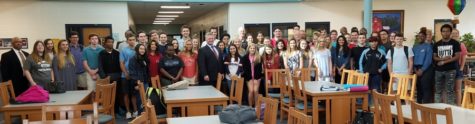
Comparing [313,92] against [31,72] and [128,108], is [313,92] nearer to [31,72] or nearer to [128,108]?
[128,108]

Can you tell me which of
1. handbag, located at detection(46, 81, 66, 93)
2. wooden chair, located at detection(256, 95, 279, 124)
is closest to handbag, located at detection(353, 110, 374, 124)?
wooden chair, located at detection(256, 95, 279, 124)

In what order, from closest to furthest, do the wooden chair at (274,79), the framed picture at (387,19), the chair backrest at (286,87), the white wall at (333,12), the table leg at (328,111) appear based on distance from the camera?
the table leg at (328,111)
the chair backrest at (286,87)
the wooden chair at (274,79)
the white wall at (333,12)
the framed picture at (387,19)

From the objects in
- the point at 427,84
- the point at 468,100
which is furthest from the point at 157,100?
the point at 427,84

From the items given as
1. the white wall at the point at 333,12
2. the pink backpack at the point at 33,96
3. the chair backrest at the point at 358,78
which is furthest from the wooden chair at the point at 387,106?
the white wall at the point at 333,12

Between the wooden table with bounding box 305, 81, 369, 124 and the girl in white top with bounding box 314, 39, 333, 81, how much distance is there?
6.89ft

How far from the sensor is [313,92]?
15.5 feet

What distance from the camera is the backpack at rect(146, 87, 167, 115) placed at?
4684 millimetres

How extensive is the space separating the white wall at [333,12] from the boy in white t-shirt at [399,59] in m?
4.74

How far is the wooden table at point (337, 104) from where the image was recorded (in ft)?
15.5

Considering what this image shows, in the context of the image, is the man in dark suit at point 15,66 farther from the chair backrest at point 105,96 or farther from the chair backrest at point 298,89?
the chair backrest at point 298,89

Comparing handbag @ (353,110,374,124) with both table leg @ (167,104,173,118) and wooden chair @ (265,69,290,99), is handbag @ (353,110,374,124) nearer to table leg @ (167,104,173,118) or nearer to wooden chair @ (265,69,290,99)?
wooden chair @ (265,69,290,99)

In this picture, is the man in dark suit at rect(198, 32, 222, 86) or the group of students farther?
the man in dark suit at rect(198, 32, 222, 86)

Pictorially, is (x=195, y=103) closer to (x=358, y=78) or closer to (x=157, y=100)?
(x=157, y=100)

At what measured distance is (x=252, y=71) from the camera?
264 inches
